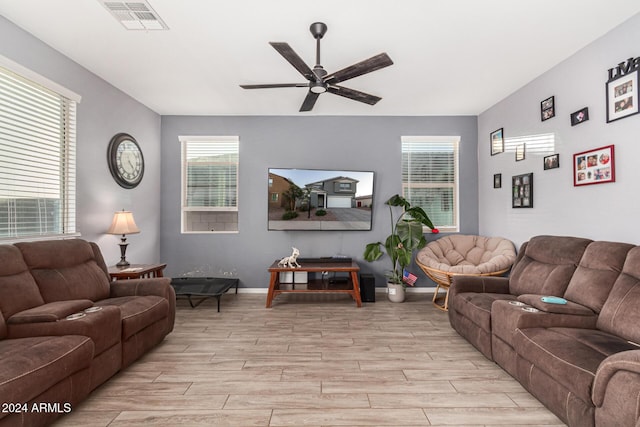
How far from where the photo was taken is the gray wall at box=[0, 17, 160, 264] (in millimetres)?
2799

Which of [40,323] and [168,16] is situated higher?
[168,16]

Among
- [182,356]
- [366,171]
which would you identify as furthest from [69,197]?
[366,171]

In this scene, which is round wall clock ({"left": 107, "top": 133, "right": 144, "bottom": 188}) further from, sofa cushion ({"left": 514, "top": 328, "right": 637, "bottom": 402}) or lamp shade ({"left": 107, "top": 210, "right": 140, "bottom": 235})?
sofa cushion ({"left": 514, "top": 328, "right": 637, "bottom": 402})

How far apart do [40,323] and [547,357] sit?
3058 millimetres

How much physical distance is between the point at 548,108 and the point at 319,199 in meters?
2.85

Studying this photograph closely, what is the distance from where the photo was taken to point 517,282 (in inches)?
117

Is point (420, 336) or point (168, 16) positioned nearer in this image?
point (168, 16)

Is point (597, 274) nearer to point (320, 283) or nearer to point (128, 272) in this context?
point (320, 283)

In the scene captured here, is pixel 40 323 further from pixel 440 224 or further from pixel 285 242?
pixel 440 224

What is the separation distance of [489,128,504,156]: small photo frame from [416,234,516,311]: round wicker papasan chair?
3.86 ft

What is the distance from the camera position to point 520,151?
3.83 metres

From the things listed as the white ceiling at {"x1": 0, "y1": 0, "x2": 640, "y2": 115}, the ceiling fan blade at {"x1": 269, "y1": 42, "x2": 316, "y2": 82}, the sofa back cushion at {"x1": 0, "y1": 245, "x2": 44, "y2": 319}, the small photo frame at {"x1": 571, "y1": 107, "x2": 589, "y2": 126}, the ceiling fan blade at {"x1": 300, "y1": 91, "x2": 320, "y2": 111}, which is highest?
the white ceiling at {"x1": 0, "y1": 0, "x2": 640, "y2": 115}

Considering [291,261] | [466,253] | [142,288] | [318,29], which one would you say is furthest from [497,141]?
[142,288]

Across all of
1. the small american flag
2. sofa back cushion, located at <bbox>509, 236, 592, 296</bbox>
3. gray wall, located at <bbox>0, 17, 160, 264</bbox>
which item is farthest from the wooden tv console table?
gray wall, located at <bbox>0, 17, 160, 264</bbox>
